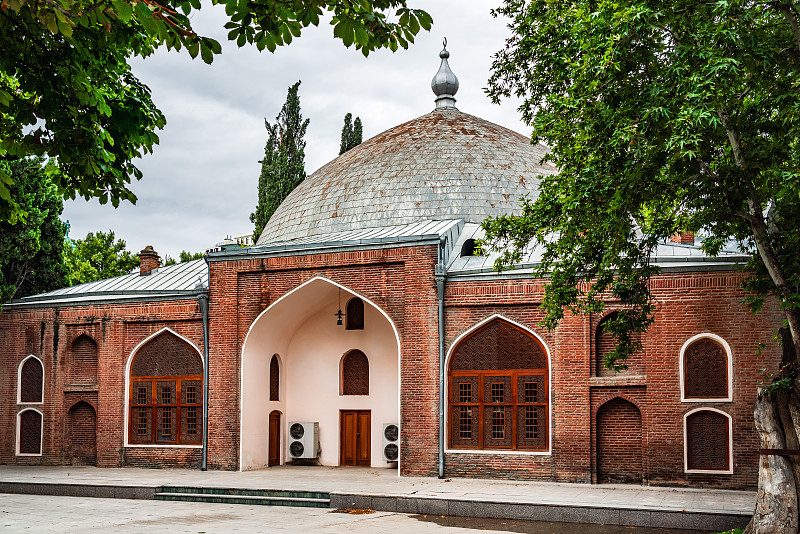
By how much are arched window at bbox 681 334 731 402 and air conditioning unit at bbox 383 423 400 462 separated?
724 centimetres

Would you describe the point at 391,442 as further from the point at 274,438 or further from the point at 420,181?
the point at 420,181

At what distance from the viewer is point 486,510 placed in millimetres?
13867

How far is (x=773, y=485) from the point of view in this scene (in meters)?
10.6

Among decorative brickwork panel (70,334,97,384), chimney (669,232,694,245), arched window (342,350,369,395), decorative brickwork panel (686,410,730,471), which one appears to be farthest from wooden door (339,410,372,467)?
chimney (669,232,694,245)

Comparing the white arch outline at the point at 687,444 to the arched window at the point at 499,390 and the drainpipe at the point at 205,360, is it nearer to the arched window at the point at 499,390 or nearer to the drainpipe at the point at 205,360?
the arched window at the point at 499,390

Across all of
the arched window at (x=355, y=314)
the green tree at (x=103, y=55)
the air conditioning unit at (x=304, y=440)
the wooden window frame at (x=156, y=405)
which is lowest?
the air conditioning unit at (x=304, y=440)

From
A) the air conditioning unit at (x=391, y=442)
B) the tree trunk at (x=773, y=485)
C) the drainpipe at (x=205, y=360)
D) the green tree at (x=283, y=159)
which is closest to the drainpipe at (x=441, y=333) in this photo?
the air conditioning unit at (x=391, y=442)

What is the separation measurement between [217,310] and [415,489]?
24.0ft

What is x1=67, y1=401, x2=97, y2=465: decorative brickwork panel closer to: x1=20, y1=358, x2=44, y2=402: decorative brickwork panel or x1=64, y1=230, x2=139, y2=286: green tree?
x1=20, y1=358, x2=44, y2=402: decorative brickwork panel

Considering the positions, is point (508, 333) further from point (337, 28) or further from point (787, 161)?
point (337, 28)

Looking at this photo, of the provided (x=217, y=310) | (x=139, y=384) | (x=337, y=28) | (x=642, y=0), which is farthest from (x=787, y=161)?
(x=139, y=384)

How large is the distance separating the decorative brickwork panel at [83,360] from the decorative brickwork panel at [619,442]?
12.9 m

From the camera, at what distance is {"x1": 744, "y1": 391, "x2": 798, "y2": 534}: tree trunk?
411 inches

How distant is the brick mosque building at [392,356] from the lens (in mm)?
16297
